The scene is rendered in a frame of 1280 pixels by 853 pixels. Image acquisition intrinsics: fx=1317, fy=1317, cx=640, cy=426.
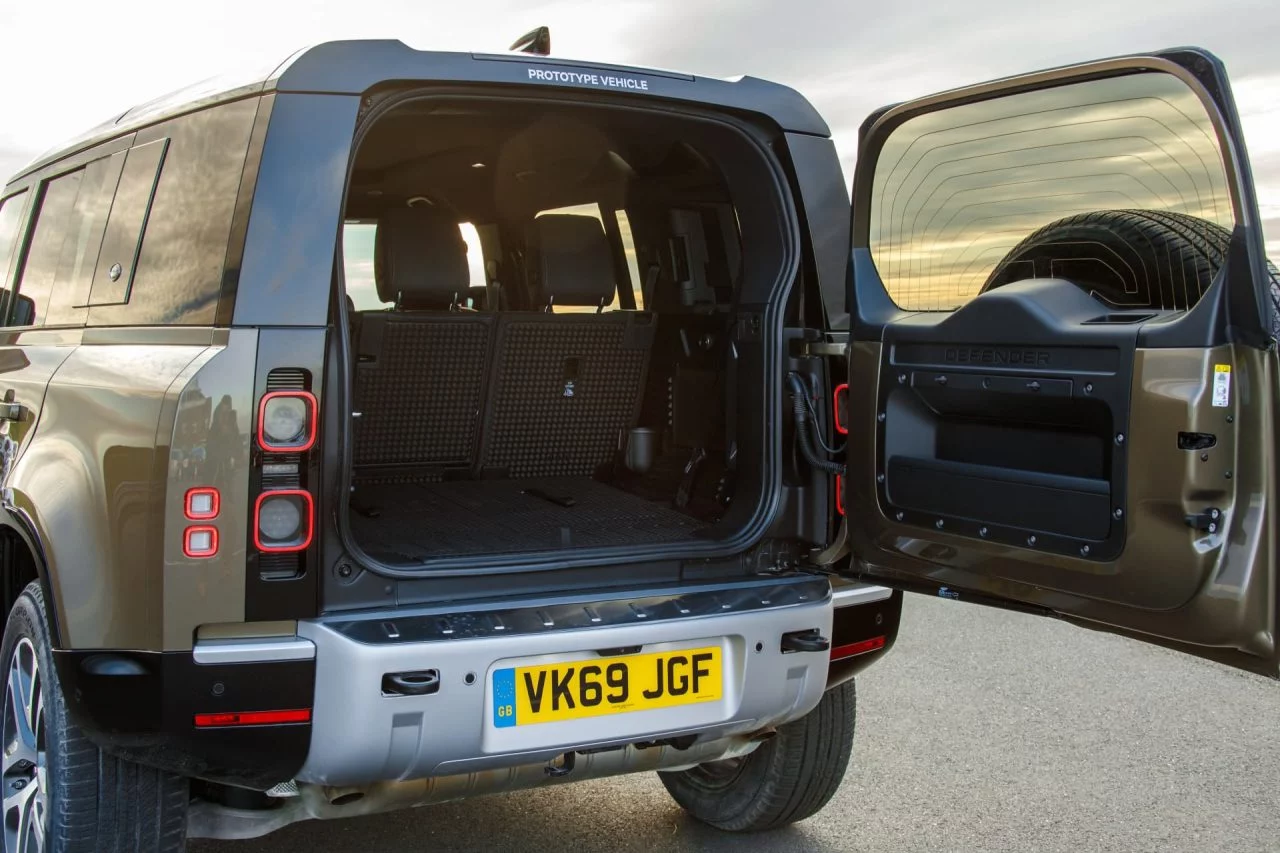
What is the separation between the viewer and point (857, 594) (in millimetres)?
3371

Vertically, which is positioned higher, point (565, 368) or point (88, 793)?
point (565, 368)

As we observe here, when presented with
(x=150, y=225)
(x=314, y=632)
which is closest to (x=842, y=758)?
(x=314, y=632)

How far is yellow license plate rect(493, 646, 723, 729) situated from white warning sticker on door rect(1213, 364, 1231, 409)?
124cm

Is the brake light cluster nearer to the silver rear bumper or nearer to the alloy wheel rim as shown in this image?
the silver rear bumper

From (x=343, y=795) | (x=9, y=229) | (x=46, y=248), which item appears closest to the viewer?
(x=343, y=795)

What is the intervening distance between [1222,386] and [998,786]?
2196mm

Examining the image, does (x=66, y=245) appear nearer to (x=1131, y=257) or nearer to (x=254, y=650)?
(x=254, y=650)

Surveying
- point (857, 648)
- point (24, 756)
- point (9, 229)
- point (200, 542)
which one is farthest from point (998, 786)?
point (9, 229)

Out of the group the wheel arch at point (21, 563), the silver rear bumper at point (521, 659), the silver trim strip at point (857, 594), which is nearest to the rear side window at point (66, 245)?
the wheel arch at point (21, 563)

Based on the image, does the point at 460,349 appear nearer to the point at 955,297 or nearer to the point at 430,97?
the point at 430,97

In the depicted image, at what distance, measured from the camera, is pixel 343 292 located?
2.86m

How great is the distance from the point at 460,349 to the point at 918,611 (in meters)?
3.26

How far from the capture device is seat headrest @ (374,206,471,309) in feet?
13.5

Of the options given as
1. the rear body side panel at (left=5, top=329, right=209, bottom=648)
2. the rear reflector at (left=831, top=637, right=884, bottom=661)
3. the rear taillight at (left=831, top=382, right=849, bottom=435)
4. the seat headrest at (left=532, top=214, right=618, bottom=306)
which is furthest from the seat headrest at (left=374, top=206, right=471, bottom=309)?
the rear reflector at (left=831, top=637, right=884, bottom=661)
